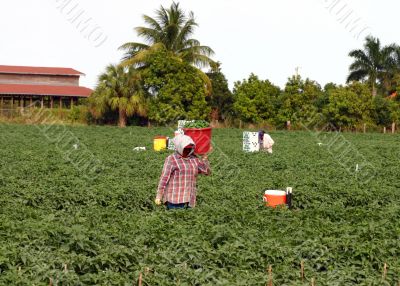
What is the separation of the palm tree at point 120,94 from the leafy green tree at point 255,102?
8072 mm

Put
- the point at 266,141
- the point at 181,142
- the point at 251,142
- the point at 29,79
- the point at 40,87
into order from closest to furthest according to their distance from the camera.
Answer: the point at 181,142, the point at 266,141, the point at 251,142, the point at 40,87, the point at 29,79

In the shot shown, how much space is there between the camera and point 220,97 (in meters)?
53.1

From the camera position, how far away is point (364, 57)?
56.8m

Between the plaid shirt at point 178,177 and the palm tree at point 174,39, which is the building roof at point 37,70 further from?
the plaid shirt at point 178,177

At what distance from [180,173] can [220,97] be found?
149 feet

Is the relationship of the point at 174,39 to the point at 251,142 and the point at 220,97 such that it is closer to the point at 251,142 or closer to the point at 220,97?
the point at 220,97

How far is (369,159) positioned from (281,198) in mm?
10211

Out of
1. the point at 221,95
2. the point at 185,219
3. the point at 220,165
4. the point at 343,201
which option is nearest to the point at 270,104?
the point at 221,95

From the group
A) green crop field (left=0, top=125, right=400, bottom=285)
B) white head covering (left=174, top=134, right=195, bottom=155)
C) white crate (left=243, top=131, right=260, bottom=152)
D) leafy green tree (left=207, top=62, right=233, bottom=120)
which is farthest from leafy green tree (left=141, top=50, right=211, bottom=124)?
white head covering (left=174, top=134, right=195, bottom=155)

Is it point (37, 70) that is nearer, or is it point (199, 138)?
point (199, 138)

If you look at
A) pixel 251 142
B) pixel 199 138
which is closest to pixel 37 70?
pixel 251 142

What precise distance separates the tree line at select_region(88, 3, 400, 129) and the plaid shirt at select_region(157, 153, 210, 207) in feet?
120

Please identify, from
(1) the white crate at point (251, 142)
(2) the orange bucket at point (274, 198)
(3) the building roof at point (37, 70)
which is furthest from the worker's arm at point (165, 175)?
(3) the building roof at point (37, 70)

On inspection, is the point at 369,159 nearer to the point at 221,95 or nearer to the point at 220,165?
the point at 220,165
